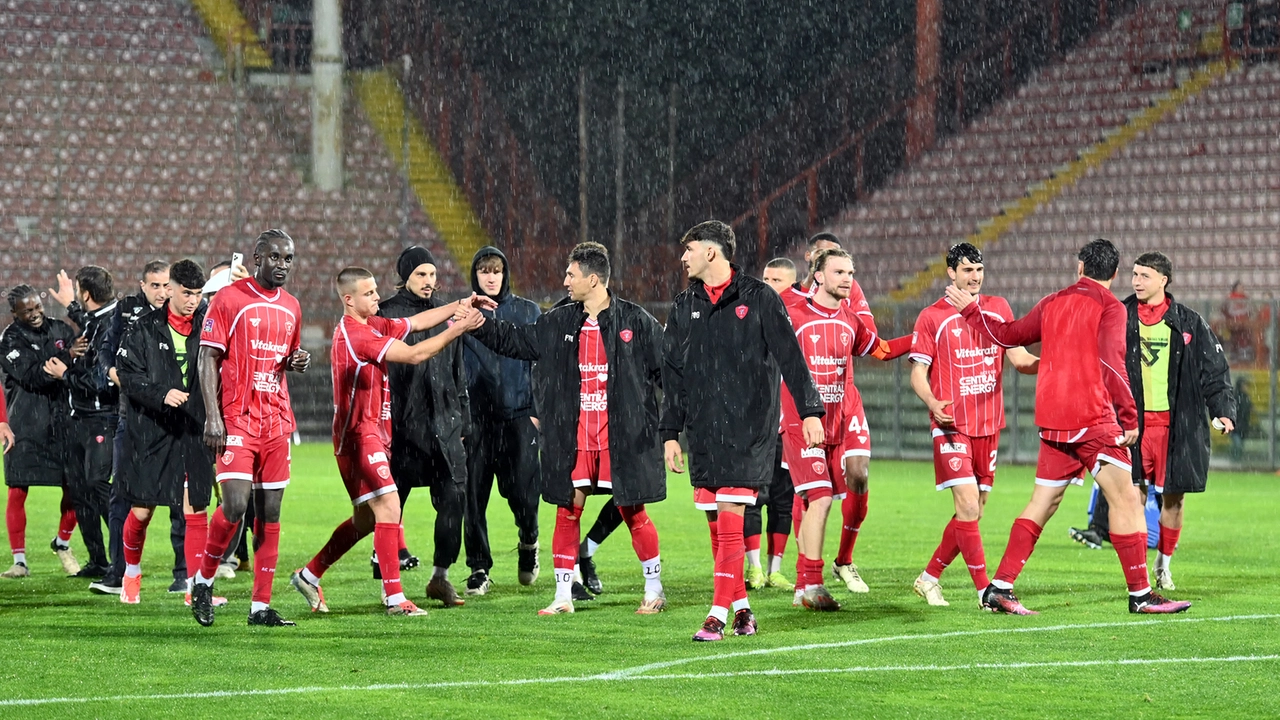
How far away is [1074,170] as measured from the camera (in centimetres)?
2794

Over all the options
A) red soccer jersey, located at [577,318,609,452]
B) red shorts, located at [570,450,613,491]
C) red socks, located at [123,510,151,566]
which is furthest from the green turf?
red soccer jersey, located at [577,318,609,452]

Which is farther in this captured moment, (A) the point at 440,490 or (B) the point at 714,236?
(A) the point at 440,490

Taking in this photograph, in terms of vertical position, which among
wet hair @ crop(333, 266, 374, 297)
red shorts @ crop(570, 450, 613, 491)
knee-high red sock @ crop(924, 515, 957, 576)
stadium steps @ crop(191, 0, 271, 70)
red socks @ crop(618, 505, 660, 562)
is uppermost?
stadium steps @ crop(191, 0, 271, 70)

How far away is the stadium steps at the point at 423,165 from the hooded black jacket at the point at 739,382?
73.3 feet

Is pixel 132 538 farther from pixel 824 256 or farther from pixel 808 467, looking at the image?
pixel 824 256

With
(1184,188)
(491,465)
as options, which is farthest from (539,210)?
(491,465)

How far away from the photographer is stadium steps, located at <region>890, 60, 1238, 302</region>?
27719 mm

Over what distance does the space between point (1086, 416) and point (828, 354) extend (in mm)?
1484

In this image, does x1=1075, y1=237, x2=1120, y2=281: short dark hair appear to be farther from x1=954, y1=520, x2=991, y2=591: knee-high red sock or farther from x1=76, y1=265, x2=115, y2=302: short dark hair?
x1=76, y1=265, x2=115, y2=302: short dark hair

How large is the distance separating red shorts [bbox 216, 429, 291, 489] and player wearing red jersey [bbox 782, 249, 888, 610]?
271 cm

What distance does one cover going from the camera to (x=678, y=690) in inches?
257

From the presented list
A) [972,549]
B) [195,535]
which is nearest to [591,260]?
[972,549]

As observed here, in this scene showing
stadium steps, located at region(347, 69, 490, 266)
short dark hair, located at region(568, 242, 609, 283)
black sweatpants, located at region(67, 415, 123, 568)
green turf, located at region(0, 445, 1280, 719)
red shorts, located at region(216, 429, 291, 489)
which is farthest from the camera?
stadium steps, located at region(347, 69, 490, 266)

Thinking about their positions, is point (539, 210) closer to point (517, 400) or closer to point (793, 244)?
point (793, 244)
